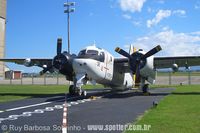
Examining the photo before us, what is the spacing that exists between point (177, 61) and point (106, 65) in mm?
7927

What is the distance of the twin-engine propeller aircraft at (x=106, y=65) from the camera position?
2306 centimetres

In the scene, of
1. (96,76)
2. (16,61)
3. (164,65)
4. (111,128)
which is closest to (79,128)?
(111,128)

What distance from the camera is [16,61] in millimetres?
35000

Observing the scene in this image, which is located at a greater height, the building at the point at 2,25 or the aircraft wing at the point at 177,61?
the building at the point at 2,25

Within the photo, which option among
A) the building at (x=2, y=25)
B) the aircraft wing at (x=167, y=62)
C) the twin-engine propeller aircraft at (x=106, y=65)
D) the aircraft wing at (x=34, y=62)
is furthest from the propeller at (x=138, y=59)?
the building at (x=2, y=25)

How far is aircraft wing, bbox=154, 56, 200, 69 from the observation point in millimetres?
27906

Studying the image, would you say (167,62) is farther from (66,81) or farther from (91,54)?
(66,81)

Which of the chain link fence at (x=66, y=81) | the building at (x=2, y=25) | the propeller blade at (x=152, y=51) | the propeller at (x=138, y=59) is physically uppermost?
the building at (x=2, y=25)

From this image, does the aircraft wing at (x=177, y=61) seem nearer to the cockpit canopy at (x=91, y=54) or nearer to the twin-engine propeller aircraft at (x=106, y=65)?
the twin-engine propeller aircraft at (x=106, y=65)

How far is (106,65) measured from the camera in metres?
25.8

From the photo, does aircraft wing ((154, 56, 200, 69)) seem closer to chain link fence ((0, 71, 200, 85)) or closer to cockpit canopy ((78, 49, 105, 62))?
cockpit canopy ((78, 49, 105, 62))

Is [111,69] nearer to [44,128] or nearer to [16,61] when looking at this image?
[16,61]

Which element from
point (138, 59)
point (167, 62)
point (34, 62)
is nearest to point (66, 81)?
point (34, 62)

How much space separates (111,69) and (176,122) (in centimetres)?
1599
